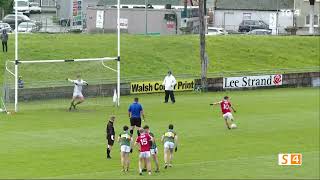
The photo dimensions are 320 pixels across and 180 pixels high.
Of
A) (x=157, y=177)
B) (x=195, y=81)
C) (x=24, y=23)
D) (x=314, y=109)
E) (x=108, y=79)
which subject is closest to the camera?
(x=157, y=177)

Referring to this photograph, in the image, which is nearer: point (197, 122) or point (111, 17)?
point (197, 122)

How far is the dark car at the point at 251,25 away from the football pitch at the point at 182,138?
37866mm

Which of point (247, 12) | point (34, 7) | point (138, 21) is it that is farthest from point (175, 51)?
point (247, 12)

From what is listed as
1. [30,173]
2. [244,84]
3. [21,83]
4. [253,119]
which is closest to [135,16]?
[244,84]

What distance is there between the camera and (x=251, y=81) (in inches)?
2395

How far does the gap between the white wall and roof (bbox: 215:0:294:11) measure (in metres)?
0.49

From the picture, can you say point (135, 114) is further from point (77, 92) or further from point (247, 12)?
point (247, 12)

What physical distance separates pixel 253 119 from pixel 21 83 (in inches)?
571

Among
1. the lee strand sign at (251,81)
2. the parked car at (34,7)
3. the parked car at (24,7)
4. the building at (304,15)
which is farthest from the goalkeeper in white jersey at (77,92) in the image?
the building at (304,15)

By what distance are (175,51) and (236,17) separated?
98.4ft

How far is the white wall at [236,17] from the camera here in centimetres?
9694

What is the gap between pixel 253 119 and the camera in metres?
43.2

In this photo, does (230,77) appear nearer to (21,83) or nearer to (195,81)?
(195,81)

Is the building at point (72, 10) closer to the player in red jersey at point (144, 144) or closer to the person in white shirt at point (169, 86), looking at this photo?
the person in white shirt at point (169, 86)
